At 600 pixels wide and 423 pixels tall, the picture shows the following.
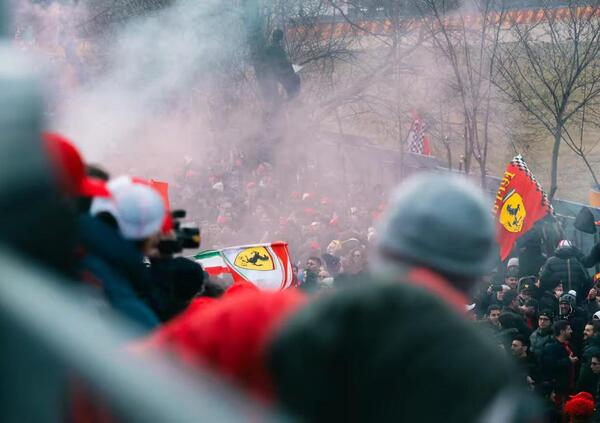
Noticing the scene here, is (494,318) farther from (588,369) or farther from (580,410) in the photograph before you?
(580,410)

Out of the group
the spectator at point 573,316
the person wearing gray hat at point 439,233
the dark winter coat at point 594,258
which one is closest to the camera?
the person wearing gray hat at point 439,233

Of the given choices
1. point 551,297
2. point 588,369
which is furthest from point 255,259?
point 551,297

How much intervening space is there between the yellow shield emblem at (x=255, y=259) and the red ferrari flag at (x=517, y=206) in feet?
12.0

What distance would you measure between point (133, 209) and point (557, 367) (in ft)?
15.5

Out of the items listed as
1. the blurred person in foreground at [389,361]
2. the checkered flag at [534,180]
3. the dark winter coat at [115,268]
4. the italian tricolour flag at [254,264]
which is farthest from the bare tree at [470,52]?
the blurred person in foreground at [389,361]

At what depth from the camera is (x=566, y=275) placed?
8617 mm

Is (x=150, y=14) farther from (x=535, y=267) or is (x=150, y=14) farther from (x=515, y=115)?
(x=535, y=267)

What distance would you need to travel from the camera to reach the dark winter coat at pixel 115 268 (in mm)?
2098

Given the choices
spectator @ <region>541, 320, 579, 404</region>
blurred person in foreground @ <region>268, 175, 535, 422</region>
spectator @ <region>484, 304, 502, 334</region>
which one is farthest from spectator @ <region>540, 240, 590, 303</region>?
blurred person in foreground @ <region>268, 175, 535, 422</region>

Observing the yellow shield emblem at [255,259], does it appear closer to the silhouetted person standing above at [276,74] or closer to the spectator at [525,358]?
the spectator at [525,358]

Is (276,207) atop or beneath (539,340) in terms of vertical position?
beneath

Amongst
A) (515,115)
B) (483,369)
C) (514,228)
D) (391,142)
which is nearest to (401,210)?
(483,369)

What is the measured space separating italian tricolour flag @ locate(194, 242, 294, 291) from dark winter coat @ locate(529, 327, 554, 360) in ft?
5.32

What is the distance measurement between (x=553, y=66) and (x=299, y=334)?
1236 centimetres
